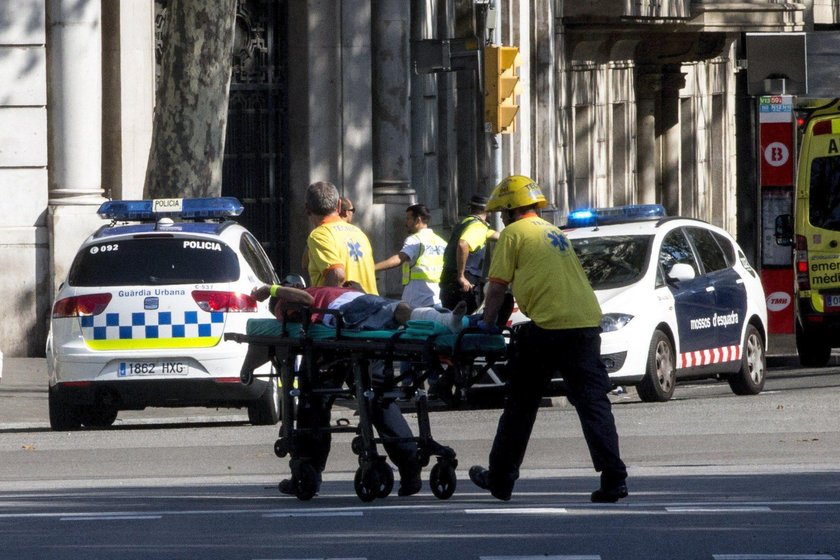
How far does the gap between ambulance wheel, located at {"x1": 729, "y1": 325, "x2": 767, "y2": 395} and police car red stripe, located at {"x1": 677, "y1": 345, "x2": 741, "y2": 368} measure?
0.51ft

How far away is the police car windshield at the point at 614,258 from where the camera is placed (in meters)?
16.1

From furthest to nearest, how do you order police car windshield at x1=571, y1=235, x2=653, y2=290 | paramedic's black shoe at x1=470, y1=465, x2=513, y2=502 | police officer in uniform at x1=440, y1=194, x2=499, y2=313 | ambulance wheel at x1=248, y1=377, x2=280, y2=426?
police officer in uniform at x1=440, y1=194, x2=499, y2=313, police car windshield at x1=571, y1=235, x2=653, y2=290, ambulance wheel at x1=248, y1=377, x2=280, y2=426, paramedic's black shoe at x1=470, y1=465, x2=513, y2=502

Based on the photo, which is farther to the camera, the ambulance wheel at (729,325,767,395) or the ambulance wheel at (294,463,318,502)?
the ambulance wheel at (729,325,767,395)

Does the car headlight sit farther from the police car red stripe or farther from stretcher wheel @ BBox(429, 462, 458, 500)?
stretcher wheel @ BBox(429, 462, 458, 500)

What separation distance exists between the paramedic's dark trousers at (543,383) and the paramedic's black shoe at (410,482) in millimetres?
487

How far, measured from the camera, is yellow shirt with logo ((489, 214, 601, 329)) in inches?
378

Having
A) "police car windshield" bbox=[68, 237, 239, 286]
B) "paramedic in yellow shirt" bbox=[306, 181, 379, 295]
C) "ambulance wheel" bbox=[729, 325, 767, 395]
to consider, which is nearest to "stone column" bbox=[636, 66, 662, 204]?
"ambulance wheel" bbox=[729, 325, 767, 395]

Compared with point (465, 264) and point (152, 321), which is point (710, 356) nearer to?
point (465, 264)

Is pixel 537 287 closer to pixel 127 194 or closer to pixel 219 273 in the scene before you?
pixel 219 273

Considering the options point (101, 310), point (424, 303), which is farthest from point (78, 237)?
point (101, 310)

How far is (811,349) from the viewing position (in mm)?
21109

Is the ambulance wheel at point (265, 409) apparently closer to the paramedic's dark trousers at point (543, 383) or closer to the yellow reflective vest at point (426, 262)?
the yellow reflective vest at point (426, 262)

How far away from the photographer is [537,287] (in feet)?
31.5

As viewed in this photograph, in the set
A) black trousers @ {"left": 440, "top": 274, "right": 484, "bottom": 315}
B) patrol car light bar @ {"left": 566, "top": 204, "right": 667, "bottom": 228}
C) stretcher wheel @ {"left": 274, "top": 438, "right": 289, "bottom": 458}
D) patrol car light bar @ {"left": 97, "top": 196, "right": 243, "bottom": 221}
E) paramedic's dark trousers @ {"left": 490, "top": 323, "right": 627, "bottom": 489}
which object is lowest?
stretcher wheel @ {"left": 274, "top": 438, "right": 289, "bottom": 458}
